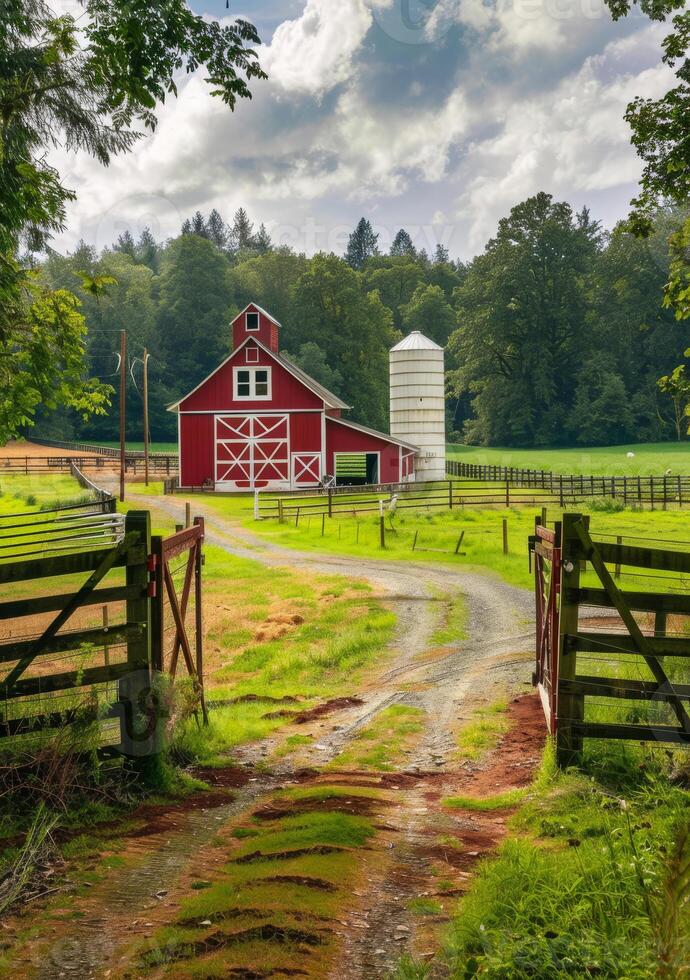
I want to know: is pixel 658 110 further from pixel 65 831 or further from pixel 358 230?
pixel 358 230

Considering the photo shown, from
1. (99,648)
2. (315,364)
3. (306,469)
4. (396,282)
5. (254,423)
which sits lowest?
(99,648)

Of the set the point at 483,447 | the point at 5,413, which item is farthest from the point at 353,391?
the point at 5,413

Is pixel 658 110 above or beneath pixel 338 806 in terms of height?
above

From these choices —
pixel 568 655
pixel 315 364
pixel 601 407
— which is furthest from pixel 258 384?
pixel 601 407

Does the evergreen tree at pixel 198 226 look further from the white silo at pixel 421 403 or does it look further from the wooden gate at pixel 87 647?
the wooden gate at pixel 87 647

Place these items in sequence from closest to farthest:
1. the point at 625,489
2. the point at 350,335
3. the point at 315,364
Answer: the point at 625,489, the point at 315,364, the point at 350,335

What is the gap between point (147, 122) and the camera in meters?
9.16

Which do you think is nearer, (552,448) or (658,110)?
(658,110)

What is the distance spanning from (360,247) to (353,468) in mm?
112791

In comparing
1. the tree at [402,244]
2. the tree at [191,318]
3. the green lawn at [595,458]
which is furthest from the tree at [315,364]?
the tree at [402,244]

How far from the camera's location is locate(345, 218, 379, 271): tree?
149 m

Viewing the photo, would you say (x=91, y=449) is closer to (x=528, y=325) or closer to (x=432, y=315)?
(x=528, y=325)

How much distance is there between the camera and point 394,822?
5949 millimetres

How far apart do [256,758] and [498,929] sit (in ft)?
14.0
